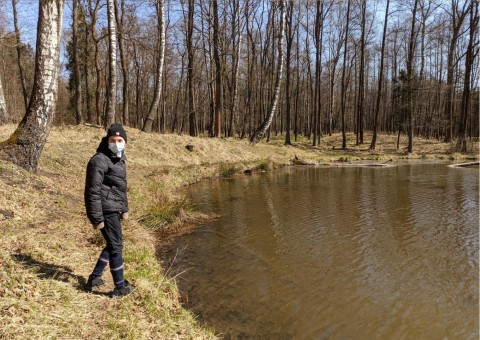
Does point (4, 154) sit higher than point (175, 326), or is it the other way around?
point (4, 154)

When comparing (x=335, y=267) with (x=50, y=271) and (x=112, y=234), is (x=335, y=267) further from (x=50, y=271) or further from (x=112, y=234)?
(x=50, y=271)

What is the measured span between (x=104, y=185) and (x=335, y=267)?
139 inches

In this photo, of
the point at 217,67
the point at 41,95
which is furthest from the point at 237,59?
the point at 41,95

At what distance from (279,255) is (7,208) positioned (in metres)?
4.32

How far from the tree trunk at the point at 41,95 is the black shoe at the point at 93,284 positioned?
4.46m

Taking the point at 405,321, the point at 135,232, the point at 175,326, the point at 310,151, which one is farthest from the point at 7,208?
the point at 310,151

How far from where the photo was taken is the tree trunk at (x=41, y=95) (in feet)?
23.4

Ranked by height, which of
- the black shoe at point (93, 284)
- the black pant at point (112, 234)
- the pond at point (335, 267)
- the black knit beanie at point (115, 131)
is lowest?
the pond at point (335, 267)

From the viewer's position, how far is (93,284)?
3.91 m

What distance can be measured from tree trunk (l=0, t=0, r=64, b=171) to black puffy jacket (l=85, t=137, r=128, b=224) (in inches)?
166

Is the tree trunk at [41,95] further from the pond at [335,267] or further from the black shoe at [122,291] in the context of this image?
the black shoe at [122,291]

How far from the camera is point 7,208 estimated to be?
5.30 metres

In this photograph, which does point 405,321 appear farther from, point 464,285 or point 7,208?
point 7,208

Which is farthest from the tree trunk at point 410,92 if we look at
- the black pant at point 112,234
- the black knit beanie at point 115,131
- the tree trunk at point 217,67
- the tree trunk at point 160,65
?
the black pant at point 112,234
